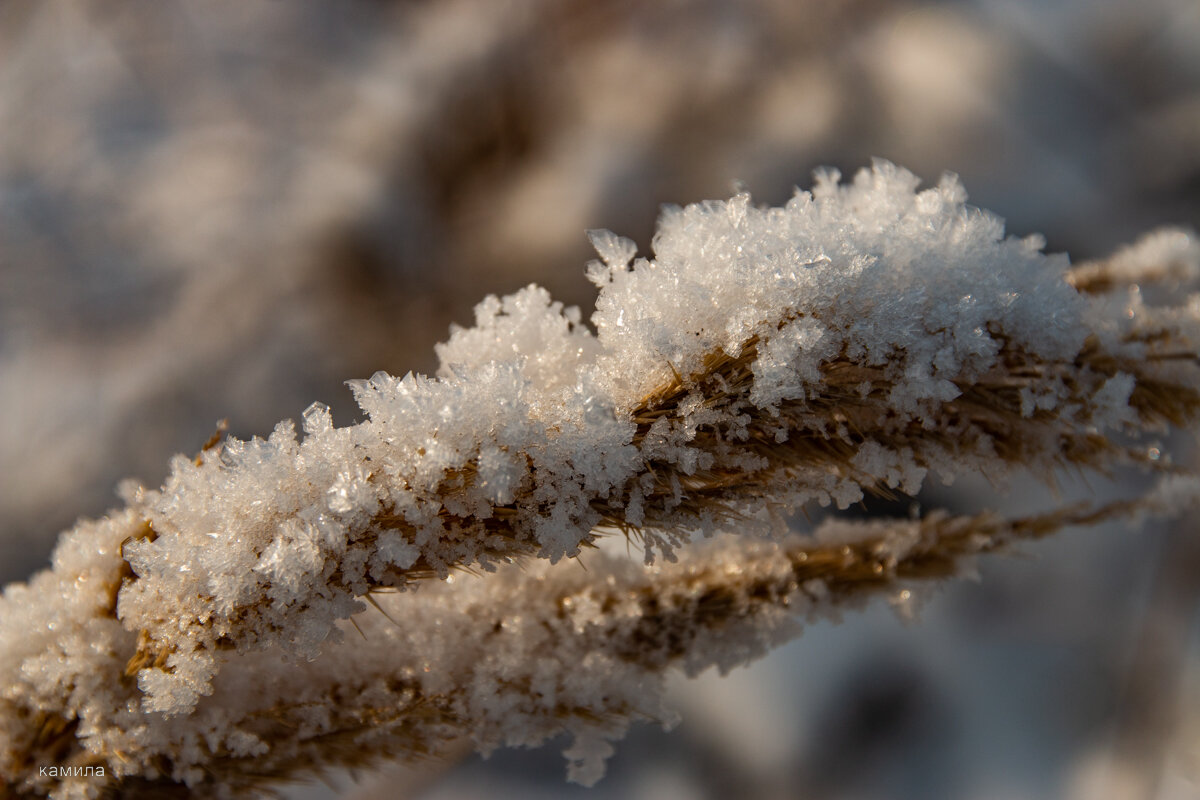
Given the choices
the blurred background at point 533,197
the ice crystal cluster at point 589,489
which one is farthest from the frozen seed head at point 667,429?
the blurred background at point 533,197

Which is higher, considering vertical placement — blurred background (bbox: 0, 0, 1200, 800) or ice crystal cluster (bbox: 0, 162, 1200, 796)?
blurred background (bbox: 0, 0, 1200, 800)

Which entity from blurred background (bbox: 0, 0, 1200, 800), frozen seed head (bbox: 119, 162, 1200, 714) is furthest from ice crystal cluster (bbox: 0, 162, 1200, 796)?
blurred background (bbox: 0, 0, 1200, 800)

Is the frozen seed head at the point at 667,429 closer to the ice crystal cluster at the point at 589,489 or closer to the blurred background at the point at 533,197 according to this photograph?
the ice crystal cluster at the point at 589,489

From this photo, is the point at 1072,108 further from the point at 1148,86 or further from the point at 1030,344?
the point at 1030,344

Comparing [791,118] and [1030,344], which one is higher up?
[791,118]

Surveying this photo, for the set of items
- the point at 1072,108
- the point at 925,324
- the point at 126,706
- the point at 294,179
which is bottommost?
the point at 126,706

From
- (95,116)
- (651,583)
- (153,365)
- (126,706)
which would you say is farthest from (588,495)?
(95,116)

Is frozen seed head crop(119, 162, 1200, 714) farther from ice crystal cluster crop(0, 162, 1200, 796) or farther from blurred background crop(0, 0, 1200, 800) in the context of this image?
blurred background crop(0, 0, 1200, 800)
